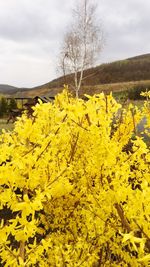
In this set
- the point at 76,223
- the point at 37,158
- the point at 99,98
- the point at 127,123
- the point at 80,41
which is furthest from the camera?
the point at 80,41

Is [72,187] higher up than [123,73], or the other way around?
[123,73]

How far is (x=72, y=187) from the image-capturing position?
8.39 ft

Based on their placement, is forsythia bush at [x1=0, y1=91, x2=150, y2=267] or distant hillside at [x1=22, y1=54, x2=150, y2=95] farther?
distant hillside at [x1=22, y1=54, x2=150, y2=95]

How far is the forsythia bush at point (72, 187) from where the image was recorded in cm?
191

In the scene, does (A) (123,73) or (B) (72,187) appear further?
(A) (123,73)

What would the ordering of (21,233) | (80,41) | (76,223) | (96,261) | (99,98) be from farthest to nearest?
1. (80,41)
2. (76,223)
3. (96,261)
4. (99,98)
5. (21,233)

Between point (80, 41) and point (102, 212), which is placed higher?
point (80, 41)

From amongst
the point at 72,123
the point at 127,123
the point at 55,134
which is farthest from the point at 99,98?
the point at 127,123

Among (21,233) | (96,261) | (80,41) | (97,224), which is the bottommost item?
(96,261)

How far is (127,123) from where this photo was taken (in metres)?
→ 4.54

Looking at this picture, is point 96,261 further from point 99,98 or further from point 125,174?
point 99,98

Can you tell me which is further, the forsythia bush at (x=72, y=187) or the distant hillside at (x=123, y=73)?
the distant hillside at (x=123, y=73)

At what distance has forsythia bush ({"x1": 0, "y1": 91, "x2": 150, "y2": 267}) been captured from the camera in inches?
75.0

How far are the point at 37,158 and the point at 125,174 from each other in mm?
519
